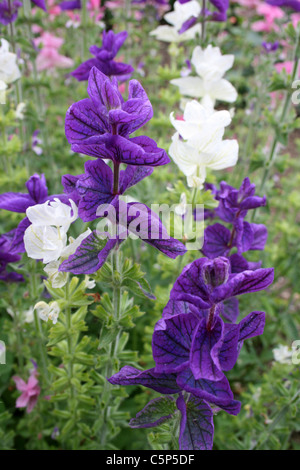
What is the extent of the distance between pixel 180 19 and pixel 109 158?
4.93ft

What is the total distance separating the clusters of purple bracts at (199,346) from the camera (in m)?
0.85

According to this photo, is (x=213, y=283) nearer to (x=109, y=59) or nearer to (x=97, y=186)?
(x=97, y=186)

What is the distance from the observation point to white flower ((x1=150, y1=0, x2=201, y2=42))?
191cm

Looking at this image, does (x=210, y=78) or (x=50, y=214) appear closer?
(x=50, y=214)

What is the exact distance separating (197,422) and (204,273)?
1.12 feet

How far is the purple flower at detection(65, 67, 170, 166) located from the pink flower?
1193 mm

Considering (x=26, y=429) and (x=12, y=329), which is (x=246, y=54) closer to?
(x=12, y=329)

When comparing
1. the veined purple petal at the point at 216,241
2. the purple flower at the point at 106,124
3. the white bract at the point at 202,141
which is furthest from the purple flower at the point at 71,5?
the purple flower at the point at 106,124

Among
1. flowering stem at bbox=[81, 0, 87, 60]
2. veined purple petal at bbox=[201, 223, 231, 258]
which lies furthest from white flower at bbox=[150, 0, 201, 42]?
veined purple petal at bbox=[201, 223, 231, 258]


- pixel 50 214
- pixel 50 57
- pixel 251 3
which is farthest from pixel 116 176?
pixel 251 3

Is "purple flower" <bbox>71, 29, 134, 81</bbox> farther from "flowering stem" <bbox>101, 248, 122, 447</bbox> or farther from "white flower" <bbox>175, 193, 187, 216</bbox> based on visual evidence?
"flowering stem" <bbox>101, 248, 122, 447</bbox>

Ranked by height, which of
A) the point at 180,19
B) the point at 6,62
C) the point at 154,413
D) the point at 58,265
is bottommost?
the point at 154,413

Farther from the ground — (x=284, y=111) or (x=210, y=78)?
(x=210, y=78)

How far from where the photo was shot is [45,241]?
0.97 metres
